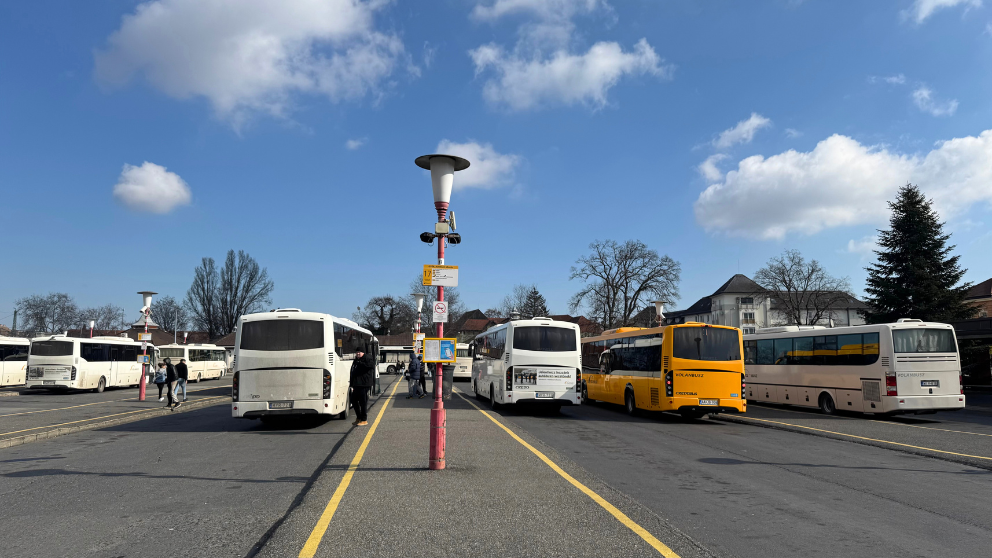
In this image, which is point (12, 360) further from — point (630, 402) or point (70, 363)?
point (630, 402)

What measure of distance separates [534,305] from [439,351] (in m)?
85.5

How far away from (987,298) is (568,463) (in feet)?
272

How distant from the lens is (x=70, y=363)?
2953cm

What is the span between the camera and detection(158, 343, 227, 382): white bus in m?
44.1

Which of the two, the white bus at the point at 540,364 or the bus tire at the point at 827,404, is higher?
the white bus at the point at 540,364

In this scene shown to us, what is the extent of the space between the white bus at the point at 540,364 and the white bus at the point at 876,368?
8459 millimetres

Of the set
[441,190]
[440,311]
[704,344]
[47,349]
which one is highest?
[441,190]

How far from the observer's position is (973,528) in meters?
6.22

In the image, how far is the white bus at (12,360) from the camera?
3300 centimetres

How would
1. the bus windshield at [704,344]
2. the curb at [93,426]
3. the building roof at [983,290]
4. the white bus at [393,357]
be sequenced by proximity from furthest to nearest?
the building roof at [983,290], the white bus at [393,357], the bus windshield at [704,344], the curb at [93,426]

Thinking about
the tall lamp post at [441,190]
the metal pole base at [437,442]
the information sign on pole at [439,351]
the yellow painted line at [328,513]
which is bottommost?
the yellow painted line at [328,513]

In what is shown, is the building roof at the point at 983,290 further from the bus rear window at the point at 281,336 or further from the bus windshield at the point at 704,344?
the bus rear window at the point at 281,336

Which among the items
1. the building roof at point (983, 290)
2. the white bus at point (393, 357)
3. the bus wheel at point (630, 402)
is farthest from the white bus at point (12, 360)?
the building roof at point (983, 290)

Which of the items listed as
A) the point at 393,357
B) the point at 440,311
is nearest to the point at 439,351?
the point at 440,311
